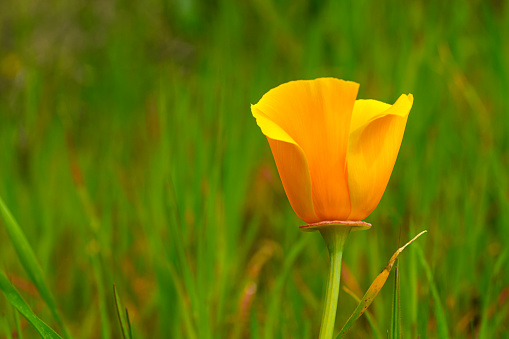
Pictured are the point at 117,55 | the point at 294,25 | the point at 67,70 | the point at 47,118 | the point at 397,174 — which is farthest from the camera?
the point at 117,55

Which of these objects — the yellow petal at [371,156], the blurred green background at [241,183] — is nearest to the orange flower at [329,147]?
the yellow petal at [371,156]

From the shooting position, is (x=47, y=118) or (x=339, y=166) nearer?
(x=339, y=166)

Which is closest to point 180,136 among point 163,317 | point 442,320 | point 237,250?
point 237,250

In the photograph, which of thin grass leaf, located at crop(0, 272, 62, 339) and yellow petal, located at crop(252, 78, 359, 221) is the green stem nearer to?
yellow petal, located at crop(252, 78, 359, 221)

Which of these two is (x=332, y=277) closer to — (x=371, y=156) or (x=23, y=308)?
(x=371, y=156)

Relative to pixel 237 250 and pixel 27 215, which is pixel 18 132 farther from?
pixel 237 250

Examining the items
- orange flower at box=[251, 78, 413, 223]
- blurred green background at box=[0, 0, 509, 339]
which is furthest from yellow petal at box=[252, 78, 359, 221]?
blurred green background at box=[0, 0, 509, 339]
